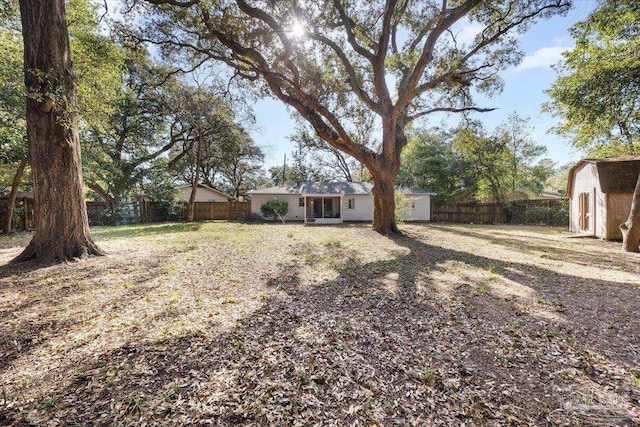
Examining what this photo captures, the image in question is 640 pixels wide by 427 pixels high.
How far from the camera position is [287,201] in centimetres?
2152

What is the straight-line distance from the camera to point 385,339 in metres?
2.78

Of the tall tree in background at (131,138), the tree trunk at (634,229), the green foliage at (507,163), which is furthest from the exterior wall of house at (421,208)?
the tall tree in background at (131,138)

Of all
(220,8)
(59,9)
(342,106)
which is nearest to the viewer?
(59,9)

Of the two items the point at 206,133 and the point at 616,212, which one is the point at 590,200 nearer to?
the point at 616,212

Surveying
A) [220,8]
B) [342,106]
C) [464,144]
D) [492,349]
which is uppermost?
[220,8]

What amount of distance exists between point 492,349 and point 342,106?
11986 mm

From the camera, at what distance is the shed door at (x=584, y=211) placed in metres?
12.0

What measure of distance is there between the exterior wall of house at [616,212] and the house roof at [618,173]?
23 centimetres

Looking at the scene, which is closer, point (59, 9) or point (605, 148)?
point (59, 9)

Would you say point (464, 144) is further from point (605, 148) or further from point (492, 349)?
point (492, 349)

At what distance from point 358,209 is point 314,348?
19326mm

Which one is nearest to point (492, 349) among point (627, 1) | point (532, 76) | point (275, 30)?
point (275, 30)

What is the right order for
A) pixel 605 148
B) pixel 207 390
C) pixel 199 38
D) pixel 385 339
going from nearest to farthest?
pixel 207 390 → pixel 385 339 → pixel 199 38 → pixel 605 148

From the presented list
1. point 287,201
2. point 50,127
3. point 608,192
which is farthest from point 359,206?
point 50,127
